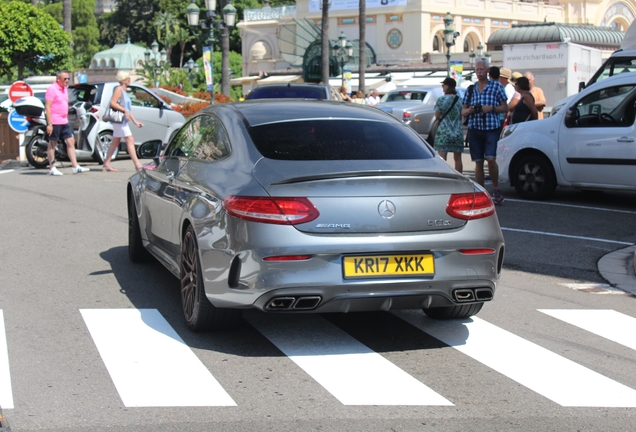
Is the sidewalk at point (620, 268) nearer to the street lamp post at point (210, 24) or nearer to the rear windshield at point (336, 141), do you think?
the rear windshield at point (336, 141)

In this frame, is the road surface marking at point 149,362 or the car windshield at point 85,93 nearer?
the road surface marking at point 149,362

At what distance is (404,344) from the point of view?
6.05m

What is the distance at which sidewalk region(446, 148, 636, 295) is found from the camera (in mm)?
8227

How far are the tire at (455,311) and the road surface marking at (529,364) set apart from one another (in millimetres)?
48

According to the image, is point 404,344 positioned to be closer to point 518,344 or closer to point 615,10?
point 518,344

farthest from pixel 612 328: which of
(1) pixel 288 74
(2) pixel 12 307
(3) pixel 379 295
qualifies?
(1) pixel 288 74

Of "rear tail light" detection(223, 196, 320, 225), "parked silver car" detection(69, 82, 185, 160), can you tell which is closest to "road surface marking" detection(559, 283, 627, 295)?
"rear tail light" detection(223, 196, 320, 225)

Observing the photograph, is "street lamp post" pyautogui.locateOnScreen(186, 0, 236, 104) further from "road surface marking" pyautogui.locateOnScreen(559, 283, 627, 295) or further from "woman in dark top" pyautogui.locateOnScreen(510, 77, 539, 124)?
"road surface marking" pyautogui.locateOnScreen(559, 283, 627, 295)

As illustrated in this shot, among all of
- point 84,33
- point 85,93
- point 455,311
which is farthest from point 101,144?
point 84,33

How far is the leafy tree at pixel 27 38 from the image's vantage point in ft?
122

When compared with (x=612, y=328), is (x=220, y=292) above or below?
above

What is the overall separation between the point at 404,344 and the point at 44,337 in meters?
2.31

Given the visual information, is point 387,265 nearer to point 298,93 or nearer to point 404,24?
point 298,93

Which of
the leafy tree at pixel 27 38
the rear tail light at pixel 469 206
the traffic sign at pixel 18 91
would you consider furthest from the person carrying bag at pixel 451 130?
the leafy tree at pixel 27 38
